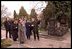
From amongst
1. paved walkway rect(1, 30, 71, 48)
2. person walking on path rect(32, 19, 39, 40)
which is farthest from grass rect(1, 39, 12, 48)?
person walking on path rect(32, 19, 39, 40)

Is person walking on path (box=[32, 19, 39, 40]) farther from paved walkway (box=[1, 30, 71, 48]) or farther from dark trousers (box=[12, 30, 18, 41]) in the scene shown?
dark trousers (box=[12, 30, 18, 41])


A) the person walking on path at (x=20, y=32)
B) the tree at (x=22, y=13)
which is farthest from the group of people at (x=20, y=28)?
the tree at (x=22, y=13)

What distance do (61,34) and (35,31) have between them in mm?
718

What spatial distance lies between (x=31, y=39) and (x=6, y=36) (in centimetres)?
69

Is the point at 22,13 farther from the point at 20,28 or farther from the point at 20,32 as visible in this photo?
the point at 20,32

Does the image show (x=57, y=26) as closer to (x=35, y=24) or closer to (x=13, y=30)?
(x=35, y=24)

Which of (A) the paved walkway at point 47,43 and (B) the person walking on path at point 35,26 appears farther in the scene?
Result: (B) the person walking on path at point 35,26

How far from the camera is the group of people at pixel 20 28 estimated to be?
912 centimetres

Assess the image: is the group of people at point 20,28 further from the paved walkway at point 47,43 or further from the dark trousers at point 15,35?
the paved walkway at point 47,43

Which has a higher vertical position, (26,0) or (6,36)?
(26,0)

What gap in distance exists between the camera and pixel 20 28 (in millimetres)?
9133

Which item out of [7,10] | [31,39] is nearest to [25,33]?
[31,39]

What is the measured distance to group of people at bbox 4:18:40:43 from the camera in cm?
912

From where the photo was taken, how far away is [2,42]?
8961mm
